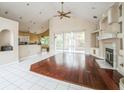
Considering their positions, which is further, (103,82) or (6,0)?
(6,0)

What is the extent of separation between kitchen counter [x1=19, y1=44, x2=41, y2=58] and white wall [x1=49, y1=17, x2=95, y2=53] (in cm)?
169

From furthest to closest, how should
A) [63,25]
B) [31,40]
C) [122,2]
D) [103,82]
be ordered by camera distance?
[31,40], [63,25], [122,2], [103,82]

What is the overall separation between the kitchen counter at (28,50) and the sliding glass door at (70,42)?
215cm

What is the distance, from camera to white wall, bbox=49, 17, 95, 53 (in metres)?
9.05

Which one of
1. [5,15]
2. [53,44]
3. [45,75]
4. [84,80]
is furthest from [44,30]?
[84,80]

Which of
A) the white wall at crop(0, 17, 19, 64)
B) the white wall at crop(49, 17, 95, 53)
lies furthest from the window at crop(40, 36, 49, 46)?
the white wall at crop(0, 17, 19, 64)

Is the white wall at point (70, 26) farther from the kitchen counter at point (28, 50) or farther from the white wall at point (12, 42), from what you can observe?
the white wall at point (12, 42)

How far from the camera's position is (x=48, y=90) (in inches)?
109

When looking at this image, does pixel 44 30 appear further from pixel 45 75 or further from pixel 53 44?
pixel 45 75

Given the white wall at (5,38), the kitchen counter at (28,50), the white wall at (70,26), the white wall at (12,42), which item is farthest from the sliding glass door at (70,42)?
the white wall at (5,38)

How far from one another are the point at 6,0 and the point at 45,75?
4209 millimetres

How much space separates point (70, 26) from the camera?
9.84 m

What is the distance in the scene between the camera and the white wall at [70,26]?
29.7ft

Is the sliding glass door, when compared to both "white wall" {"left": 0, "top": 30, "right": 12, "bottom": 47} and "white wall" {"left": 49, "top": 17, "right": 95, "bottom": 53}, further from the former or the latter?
"white wall" {"left": 0, "top": 30, "right": 12, "bottom": 47}
